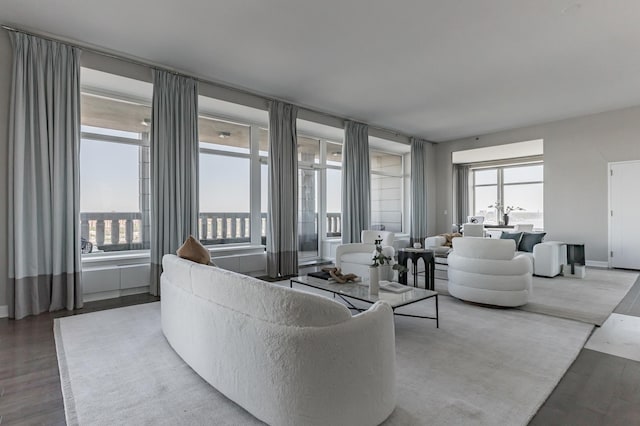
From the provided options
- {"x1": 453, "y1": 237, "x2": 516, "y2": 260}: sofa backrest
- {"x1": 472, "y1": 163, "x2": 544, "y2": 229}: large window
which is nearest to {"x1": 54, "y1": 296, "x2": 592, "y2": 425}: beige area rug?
{"x1": 453, "y1": 237, "x2": 516, "y2": 260}: sofa backrest

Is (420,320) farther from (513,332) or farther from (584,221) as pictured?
(584,221)

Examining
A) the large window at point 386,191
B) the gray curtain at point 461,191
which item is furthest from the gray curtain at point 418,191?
the gray curtain at point 461,191

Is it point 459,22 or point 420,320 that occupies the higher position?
point 459,22

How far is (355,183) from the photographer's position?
7.38m

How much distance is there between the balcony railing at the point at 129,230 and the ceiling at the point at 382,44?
7.30 feet

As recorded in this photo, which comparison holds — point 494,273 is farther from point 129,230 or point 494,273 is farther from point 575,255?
point 129,230

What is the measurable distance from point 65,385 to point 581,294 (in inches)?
227

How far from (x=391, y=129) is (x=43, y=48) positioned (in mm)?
6678

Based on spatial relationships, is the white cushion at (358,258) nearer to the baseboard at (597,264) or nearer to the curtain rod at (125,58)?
the curtain rod at (125,58)

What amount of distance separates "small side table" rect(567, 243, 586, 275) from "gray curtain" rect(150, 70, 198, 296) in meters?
6.33

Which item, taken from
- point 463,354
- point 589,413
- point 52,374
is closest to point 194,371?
point 52,374

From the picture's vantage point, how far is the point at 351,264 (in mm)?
5227

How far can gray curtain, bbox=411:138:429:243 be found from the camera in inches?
359

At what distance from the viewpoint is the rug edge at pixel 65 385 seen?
1.85m
